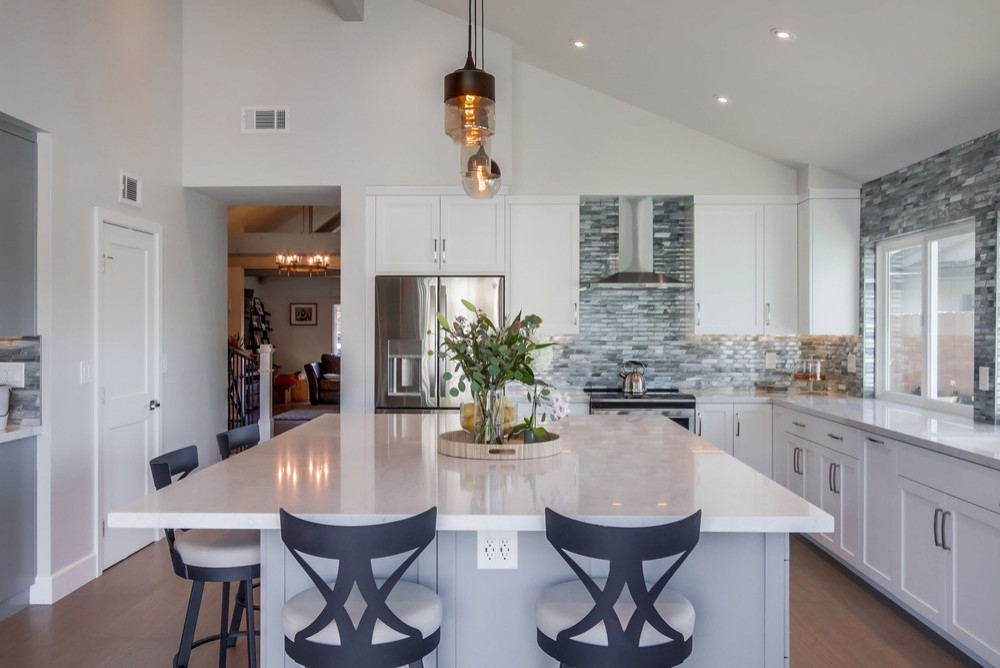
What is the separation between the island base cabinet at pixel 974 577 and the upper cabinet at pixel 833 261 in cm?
222

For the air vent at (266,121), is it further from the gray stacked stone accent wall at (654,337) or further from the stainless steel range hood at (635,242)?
the stainless steel range hood at (635,242)

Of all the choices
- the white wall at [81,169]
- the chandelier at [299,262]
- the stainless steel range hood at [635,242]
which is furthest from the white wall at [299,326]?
the stainless steel range hood at [635,242]

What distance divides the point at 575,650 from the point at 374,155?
396 centimetres

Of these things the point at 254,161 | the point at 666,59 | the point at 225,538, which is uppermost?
the point at 666,59

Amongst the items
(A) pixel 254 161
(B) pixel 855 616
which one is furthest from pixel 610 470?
(A) pixel 254 161

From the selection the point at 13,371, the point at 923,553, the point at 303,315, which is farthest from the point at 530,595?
the point at 303,315

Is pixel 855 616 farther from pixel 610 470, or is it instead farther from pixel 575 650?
pixel 575 650

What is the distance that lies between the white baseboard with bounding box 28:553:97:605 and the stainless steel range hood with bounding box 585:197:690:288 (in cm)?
381

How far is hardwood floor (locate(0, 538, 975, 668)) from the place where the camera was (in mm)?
2826

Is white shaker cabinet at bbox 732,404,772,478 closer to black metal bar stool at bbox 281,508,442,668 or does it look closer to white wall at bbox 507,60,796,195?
white wall at bbox 507,60,796,195

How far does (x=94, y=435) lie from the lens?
384 cm

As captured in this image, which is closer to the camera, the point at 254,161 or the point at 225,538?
the point at 225,538

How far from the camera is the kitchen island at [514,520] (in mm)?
1758

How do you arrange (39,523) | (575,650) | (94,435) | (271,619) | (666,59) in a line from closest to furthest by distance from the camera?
1. (575,650)
2. (271,619)
3. (39,523)
4. (94,435)
5. (666,59)
